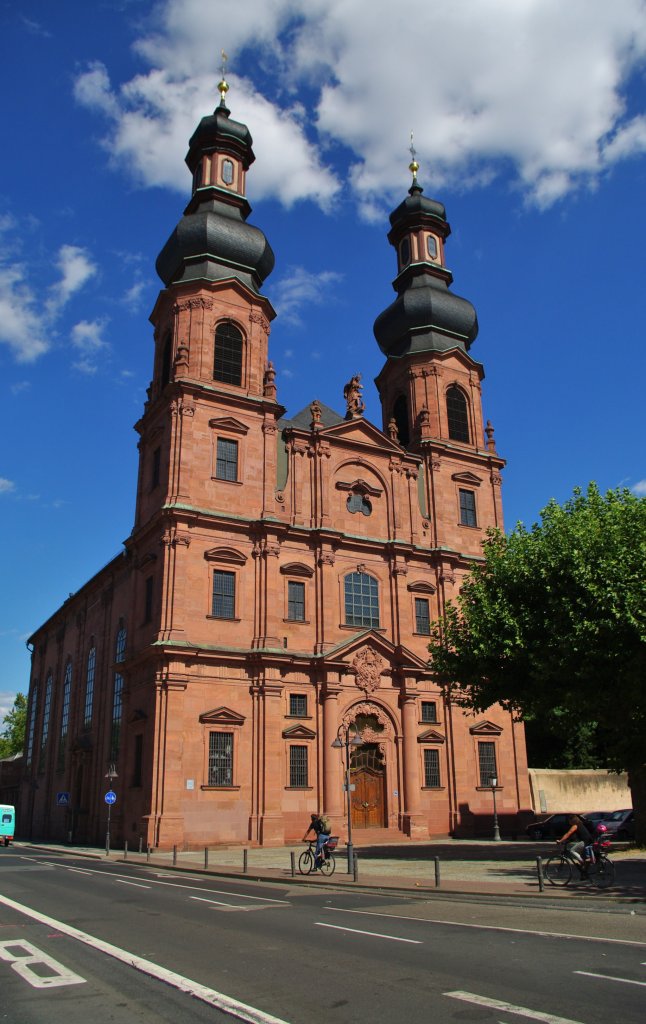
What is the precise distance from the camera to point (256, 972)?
30.7 ft

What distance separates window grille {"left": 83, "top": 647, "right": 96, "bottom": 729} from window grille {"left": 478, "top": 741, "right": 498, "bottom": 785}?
22.2m


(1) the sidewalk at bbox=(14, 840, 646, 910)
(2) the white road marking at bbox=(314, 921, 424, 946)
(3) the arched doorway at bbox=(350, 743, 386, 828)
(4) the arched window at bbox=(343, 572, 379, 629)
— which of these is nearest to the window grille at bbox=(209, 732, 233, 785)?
(1) the sidewalk at bbox=(14, 840, 646, 910)

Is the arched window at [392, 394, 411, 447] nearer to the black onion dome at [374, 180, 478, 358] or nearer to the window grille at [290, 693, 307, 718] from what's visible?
the black onion dome at [374, 180, 478, 358]

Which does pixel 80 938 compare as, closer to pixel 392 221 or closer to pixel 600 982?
pixel 600 982

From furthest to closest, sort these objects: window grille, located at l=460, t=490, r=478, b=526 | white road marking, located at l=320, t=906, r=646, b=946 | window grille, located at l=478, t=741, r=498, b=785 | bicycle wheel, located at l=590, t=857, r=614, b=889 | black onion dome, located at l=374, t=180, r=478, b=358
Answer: black onion dome, located at l=374, t=180, r=478, b=358 → window grille, located at l=460, t=490, r=478, b=526 → window grille, located at l=478, t=741, r=498, b=785 → bicycle wheel, located at l=590, t=857, r=614, b=889 → white road marking, located at l=320, t=906, r=646, b=946

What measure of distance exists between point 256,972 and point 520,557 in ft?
63.3

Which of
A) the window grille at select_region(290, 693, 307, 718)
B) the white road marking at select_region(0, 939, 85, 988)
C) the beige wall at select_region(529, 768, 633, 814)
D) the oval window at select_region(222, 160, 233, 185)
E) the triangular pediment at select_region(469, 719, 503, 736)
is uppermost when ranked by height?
the oval window at select_region(222, 160, 233, 185)

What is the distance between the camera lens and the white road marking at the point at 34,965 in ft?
29.4

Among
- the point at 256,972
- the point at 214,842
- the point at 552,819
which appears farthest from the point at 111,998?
the point at 552,819

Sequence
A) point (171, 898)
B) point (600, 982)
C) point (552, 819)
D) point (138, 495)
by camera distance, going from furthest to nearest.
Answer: point (138, 495)
point (552, 819)
point (171, 898)
point (600, 982)

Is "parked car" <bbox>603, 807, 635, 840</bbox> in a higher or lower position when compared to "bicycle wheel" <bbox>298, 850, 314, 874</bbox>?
higher

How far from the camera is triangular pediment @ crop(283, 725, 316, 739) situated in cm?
3675

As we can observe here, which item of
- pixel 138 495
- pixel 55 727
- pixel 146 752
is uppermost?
pixel 138 495

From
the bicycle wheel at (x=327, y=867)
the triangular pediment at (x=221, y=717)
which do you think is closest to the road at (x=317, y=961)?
the bicycle wheel at (x=327, y=867)
